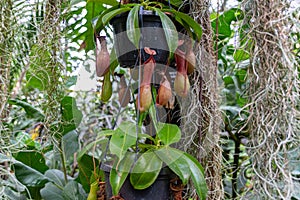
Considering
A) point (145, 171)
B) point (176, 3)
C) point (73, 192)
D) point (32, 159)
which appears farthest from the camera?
point (32, 159)

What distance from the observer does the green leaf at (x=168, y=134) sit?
84 cm

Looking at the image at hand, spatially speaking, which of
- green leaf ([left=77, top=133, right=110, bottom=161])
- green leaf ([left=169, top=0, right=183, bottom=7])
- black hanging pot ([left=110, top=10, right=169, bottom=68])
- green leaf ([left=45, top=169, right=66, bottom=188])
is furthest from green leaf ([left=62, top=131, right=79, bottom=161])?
green leaf ([left=169, top=0, right=183, bottom=7])

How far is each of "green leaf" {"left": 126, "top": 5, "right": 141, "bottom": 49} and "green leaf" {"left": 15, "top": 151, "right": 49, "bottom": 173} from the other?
0.71m

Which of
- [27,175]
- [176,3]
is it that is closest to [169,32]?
[176,3]

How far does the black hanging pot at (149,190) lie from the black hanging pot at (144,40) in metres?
0.27

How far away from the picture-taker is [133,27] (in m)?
0.78

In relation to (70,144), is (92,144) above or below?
above

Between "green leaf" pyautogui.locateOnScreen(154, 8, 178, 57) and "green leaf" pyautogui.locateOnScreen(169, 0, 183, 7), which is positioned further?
"green leaf" pyautogui.locateOnScreen(169, 0, 183, 7)

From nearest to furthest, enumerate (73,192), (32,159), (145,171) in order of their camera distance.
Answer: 1. (145,171)
2. (73,192)
3. (32,159)

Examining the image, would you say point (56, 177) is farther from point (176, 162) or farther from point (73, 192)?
point (176, 162)

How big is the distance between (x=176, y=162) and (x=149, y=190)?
98 mm

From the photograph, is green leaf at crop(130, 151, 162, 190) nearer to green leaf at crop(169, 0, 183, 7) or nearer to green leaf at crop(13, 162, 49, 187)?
green leaf at crop(169, 0, 183, 7)

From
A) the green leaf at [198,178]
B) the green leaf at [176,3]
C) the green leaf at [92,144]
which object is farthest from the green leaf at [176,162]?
the green leaf at [176,3]

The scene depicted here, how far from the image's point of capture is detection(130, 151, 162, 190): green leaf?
780 millimetres
